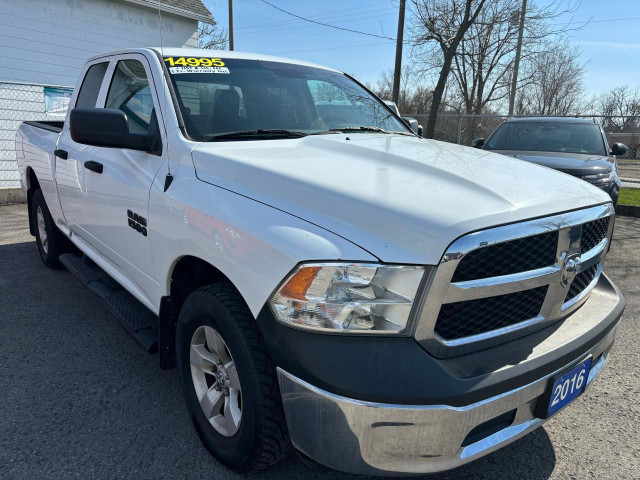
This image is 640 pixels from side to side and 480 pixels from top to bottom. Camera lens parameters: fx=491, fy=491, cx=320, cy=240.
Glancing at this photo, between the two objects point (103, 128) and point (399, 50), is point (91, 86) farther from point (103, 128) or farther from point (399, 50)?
point (399, 50)

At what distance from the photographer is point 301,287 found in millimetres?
1691

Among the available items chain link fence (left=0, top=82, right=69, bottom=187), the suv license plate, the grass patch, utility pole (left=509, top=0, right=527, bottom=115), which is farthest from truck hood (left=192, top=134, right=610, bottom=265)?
utility pole (left=509, top=0, right=527, bottom=115)

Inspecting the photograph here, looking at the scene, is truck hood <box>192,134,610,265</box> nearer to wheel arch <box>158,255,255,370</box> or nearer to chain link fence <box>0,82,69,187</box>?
wheel arch <box>158,255,255,370</box>

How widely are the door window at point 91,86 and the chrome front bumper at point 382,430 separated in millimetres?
2975

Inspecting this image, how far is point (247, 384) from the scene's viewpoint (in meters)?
1.89

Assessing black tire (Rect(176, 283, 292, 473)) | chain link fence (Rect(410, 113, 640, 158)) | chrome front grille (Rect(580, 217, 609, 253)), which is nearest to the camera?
black tire (Rect(176, 283, 292, 473))

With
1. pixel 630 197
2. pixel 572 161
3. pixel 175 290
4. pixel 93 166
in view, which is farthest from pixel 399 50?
pixel 175 290

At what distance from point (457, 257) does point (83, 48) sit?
12.0m

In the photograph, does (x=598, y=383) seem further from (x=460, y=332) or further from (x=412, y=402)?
(x=412, y=402)

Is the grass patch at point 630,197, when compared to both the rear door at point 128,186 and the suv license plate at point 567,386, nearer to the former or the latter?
the suv license plate at point 567,386

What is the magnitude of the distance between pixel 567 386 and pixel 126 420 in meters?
2.16

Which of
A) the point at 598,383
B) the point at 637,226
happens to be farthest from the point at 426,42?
the point at 598,383

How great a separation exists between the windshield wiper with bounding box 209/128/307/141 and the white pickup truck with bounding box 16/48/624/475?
0.01 meters

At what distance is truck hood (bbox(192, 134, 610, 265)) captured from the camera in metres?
1.67
